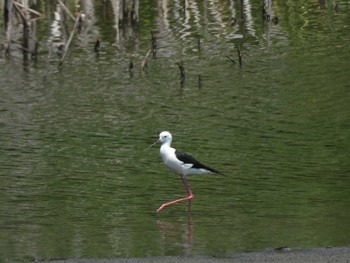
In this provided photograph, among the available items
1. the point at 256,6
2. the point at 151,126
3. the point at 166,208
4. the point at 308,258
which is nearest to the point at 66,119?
the point at 151,126

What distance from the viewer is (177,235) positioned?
1062 cm

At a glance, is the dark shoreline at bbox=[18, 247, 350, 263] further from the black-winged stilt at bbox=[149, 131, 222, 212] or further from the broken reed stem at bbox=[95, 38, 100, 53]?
the broken reed stem at bbox=[95, 38, 100, 53]

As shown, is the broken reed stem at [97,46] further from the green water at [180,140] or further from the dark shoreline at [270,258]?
the dark shoreline at [270,258]

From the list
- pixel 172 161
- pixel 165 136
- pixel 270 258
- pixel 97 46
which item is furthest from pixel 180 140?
pixel 97 46

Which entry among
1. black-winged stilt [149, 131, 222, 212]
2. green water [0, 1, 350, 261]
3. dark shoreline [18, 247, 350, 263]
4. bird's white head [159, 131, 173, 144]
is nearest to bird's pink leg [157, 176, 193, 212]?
black-winged stilt [149, 131, 222, 212]

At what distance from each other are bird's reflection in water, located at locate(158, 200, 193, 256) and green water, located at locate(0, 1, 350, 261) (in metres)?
0.03

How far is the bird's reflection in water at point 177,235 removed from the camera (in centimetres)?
1005

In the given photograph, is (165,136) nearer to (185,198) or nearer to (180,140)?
(185,198)

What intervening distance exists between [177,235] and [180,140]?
4481 millimetres

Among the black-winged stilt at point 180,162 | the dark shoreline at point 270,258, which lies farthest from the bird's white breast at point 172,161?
the dark shoreline at point 270,258

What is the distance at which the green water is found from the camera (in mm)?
10672

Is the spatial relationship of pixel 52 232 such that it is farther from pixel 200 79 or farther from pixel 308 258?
pixel 200 79

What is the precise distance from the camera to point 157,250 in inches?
390

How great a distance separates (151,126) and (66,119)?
1.40m
